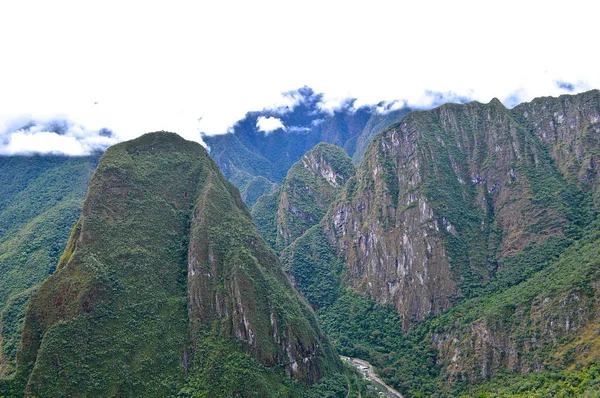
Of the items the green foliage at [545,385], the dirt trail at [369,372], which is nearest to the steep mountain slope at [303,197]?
the dirt trail at [369,372]

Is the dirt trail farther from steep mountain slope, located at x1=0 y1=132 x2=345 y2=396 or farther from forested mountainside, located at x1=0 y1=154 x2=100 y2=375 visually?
forested mountainside, located at x1=0 y1=154 x2=100 y2=375

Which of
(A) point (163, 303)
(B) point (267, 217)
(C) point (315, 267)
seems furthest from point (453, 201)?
(B) point (267, 217)

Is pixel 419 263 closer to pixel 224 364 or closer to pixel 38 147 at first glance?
pixel 224 364

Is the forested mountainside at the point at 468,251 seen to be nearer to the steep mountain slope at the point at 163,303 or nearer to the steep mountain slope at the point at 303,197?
Answer: the steep mountain slope at the point at 303,197

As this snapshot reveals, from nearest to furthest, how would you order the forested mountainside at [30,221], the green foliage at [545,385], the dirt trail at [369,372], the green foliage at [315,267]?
the green foliage at [545,385] < the forested mountainside at [30,221] < the dirt trail at [369,372] < the green foliage at [315,267]

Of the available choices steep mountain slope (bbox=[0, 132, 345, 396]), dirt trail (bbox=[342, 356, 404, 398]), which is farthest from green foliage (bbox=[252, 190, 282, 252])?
steep mountain slope (bbox=[0, 132, 345, 396])
